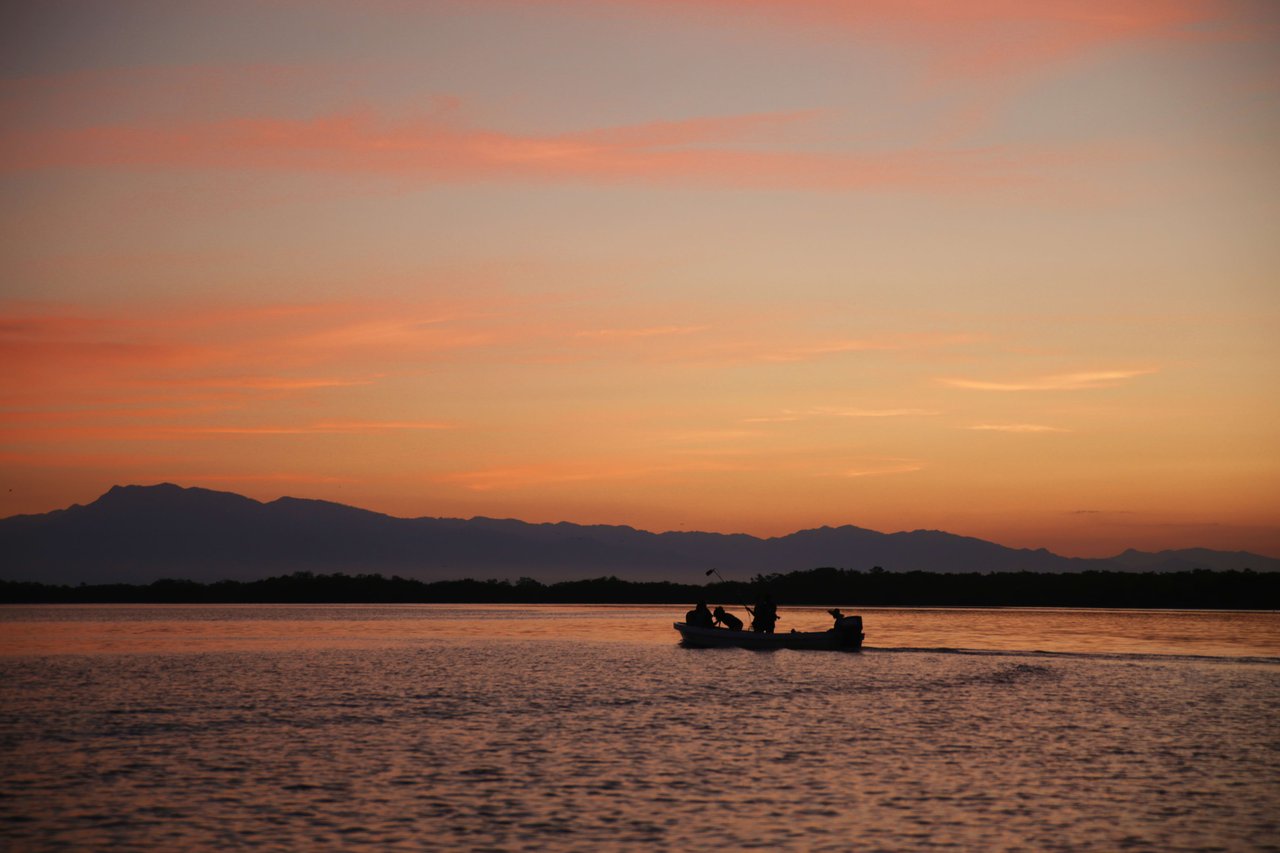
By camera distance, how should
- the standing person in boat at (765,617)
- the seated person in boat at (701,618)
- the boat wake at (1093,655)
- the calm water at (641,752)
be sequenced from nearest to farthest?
the calm water at (641,752) → the boat wake at (1093,655) → the standing person in boat at (765,617) → the seated person in boat at (701,618)

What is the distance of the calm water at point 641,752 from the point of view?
70.3 ft

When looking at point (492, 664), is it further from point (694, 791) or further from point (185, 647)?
point (694, 791)

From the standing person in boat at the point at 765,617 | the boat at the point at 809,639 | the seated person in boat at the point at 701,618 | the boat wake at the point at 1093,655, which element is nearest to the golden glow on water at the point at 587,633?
the boat wake at the point at 1093,655

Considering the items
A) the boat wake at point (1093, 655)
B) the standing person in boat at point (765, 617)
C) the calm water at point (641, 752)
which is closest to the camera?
the calm water at point (641, 752)

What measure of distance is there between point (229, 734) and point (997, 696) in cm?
2666

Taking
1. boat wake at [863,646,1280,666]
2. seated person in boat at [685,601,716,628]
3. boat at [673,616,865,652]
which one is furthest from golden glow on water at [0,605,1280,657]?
seated person in boat at [685,601,716,628]

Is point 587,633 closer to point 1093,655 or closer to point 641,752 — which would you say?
point 1093,655

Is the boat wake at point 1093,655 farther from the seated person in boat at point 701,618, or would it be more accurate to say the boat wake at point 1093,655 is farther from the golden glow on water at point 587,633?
the seated person in boat at point 701,618

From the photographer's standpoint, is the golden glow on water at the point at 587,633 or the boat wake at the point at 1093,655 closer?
the boat wake at the point at 1093,655

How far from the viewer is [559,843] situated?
66.1 ft

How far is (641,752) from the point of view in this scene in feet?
99.7

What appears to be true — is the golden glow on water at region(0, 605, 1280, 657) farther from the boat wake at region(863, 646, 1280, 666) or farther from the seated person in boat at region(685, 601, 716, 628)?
the seated person in boat at region(685, 601, 716, 628)

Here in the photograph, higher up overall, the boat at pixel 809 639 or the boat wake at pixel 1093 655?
the boat at pixel 809 639

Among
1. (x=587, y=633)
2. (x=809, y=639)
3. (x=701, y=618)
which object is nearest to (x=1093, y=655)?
(x=809, y=639)
